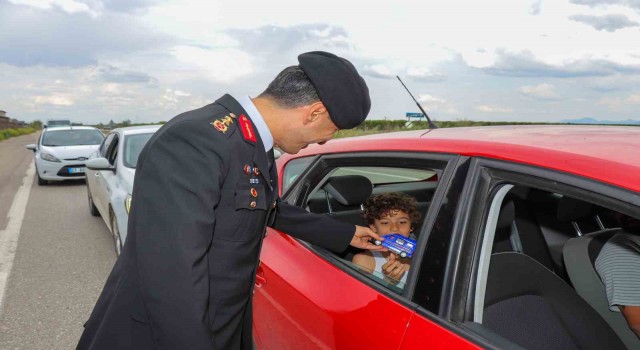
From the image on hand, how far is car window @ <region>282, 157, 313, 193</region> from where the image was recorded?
8.62 ft

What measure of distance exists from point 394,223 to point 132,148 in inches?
175

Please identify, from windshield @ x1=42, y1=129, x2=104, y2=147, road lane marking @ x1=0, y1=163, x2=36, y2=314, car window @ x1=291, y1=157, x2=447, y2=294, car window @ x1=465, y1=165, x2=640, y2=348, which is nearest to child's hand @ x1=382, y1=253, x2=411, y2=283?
car window @ x1=291, y1=157, x2=447, y2=294

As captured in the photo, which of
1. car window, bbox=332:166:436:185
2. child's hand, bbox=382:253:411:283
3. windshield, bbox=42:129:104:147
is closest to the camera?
child's hand, bbox=382:253:411:283

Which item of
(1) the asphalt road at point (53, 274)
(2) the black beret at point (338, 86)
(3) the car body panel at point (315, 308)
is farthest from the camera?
(1) the asphalt road at point (53, 274)

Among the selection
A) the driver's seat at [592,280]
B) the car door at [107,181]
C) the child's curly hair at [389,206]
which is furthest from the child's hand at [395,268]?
the car door at [107,181]

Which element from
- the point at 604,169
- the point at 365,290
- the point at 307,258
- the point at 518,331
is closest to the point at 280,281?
the point at 307,258

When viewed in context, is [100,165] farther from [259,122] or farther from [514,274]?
[514,274]

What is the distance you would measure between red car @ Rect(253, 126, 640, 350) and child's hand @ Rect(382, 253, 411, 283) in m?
0.10

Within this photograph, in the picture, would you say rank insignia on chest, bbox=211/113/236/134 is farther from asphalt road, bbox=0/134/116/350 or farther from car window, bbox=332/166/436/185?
asphalt road, bbox=0/134/116/350

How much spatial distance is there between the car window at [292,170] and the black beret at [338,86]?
107 cm

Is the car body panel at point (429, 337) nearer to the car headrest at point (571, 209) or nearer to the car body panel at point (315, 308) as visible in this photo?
the car body panel at point (315, 308)

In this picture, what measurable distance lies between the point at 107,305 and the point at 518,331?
130cm

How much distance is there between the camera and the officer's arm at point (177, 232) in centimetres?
123

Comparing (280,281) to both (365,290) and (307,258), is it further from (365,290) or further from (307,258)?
(365,290)
